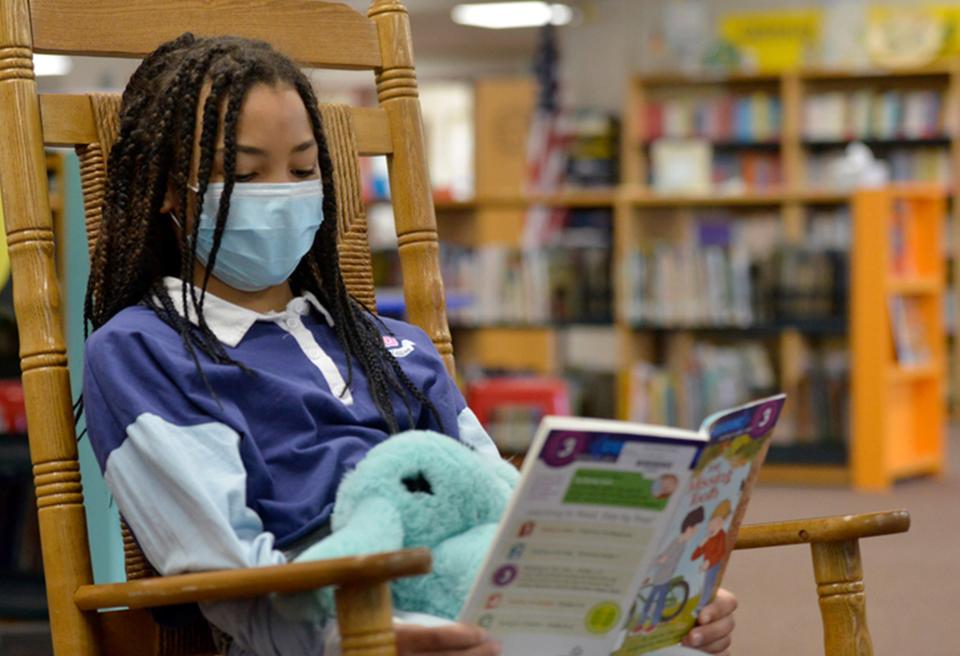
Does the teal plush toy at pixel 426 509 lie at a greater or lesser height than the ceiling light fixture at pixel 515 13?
lesser

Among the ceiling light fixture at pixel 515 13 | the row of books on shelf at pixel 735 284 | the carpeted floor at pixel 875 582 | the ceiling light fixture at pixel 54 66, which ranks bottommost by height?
the carpeted floor at pixel 875 582

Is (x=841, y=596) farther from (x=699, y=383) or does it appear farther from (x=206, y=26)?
(x=699, y=383)

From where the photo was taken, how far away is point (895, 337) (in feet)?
18.8

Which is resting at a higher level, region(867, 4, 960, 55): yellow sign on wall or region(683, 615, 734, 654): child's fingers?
region(867, 4, 960, 55): yellow sign on wall

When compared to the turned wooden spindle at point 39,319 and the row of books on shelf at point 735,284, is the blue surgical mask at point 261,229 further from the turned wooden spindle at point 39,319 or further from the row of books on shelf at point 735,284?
the row of books on shelf at point 735,284

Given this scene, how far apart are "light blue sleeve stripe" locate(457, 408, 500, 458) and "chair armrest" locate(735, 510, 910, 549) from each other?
1.06 feet

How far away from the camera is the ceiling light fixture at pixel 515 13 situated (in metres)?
9.38

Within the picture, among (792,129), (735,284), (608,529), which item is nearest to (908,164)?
(792,129)

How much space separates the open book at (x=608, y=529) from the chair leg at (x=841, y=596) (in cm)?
21

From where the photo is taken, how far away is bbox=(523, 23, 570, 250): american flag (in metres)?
7.00

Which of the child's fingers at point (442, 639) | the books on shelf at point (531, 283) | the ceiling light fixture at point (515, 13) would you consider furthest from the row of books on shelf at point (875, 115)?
the child's fingers at point (442, 639)

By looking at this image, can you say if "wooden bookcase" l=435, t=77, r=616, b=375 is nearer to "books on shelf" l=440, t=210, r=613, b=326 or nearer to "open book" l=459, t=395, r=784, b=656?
"books on shelf" l=440, t=210, r=613, b=326

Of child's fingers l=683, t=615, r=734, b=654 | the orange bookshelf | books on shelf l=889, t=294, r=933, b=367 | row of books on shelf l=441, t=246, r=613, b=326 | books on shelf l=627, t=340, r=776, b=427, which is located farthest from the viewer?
row of books on shelf l=441, t=246, r=613, b=326

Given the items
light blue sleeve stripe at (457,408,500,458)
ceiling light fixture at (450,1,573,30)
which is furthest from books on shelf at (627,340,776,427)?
light blue sleeve stripe at (457,408,500,458)
